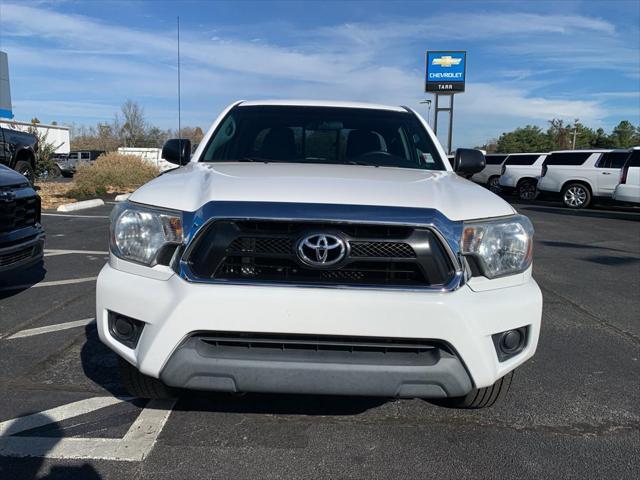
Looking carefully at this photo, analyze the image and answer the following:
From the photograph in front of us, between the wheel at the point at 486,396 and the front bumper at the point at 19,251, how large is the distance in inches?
153

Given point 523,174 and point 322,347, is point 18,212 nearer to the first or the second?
point 322,347

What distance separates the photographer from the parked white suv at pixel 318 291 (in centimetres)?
232

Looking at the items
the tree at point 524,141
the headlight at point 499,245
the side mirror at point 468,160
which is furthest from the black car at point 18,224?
the tree at point 524,141

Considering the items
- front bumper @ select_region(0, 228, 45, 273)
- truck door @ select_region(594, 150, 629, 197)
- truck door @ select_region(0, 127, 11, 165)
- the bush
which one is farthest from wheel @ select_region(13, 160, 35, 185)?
truck door @ select_region(594, 150, 629, 197)

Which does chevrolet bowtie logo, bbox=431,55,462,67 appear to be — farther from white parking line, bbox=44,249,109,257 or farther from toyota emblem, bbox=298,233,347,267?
toyota emblem, bbox=298,233,347,267

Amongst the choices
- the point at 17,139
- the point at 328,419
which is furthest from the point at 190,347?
the point at 17,139

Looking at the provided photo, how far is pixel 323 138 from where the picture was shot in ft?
13.3

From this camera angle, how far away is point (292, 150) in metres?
3.93

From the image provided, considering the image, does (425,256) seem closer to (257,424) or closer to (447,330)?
(447,330)

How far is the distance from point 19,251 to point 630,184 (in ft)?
49.8

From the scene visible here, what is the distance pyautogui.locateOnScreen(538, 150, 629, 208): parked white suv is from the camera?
56.9 feet

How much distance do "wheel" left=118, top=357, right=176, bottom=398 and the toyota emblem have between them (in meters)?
1.09

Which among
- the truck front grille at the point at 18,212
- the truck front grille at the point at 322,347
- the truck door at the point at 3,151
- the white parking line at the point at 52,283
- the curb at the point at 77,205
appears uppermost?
the truck door at the point at 3,151

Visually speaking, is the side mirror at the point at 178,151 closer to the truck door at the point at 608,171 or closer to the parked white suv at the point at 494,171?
the truck door at the point at 608,171
